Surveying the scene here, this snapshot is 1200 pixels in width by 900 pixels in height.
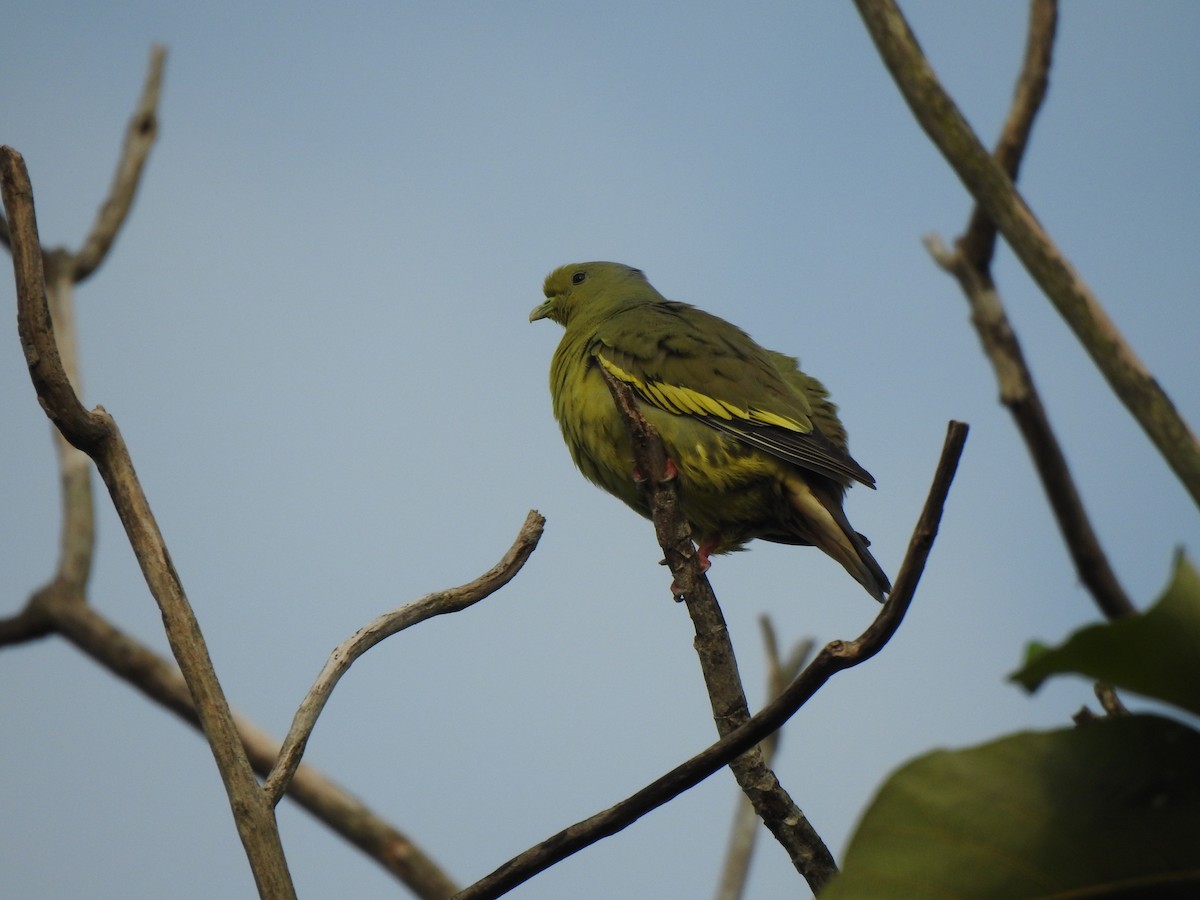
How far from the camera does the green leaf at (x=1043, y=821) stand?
2.91 ft

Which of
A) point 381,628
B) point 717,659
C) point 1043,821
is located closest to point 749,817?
point 717,659

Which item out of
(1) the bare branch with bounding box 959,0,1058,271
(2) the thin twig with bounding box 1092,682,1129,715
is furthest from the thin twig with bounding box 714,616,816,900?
(2) the thin twig with bounding box 1092,682,1129,715

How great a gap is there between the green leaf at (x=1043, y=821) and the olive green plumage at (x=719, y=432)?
336 centimetres

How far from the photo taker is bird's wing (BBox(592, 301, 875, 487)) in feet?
14.9

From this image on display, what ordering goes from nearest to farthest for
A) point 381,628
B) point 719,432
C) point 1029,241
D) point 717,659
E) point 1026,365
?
1. point 381,628
2. point 717,659
3. point 1029,241
4. point 719,432
5. point 1026,365

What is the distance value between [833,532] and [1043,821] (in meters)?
3.67

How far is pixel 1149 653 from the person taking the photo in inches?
33.2

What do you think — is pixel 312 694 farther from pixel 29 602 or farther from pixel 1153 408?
pixel 29 602

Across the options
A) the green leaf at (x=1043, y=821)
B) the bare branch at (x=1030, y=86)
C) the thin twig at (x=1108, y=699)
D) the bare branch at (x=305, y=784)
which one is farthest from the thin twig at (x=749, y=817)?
the green leaf at (x=1043, y=821)

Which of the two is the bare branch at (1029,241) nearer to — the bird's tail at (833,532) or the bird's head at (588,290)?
the bird's tail at (833,532)

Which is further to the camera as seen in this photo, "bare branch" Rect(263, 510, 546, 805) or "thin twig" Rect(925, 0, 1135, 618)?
"thin twig" Rect(925, 0, 1135, 618)

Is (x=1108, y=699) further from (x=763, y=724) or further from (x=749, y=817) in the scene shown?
(x=749, y=817)

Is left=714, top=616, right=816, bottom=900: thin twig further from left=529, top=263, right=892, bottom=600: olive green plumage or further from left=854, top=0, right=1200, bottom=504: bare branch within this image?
left=854, top=0, right=1200, bottom=504: bare branch

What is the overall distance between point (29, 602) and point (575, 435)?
12.8ft
